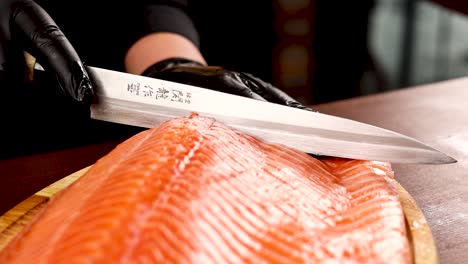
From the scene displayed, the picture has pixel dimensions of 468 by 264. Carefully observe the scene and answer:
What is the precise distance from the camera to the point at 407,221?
1075mm

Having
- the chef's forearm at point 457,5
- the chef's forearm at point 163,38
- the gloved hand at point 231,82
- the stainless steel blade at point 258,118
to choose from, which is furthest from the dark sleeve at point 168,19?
the chef's forearm at point 457,5

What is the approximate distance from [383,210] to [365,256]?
0.13 meters

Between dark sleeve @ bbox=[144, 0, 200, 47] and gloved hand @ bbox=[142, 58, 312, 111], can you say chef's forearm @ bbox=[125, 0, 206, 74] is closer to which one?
dark sleeve @ bbox=[144, 0, 200, 47]

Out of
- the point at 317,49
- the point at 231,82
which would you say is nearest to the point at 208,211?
the point at 231,82

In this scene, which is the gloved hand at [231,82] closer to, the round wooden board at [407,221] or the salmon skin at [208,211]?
the salmon skin at [208,211]

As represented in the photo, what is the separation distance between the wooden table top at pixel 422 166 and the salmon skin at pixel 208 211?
168mm

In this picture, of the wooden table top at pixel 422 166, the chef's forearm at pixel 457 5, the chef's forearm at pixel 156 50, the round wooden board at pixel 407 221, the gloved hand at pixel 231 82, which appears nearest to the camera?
the round wooden board at pixel 407 221

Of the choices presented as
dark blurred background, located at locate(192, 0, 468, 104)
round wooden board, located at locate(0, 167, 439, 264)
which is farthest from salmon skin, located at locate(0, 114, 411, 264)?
dark blurred background, located at locate(192, 0, 468, 104)

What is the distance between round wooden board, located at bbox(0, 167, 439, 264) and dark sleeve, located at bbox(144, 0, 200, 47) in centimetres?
88

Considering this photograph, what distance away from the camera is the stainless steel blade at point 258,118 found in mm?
1260

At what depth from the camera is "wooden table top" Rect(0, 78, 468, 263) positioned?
1.24 metres

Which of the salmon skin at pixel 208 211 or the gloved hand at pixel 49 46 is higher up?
the gloved hand at pixel 49 46

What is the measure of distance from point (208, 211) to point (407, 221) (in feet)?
1.15

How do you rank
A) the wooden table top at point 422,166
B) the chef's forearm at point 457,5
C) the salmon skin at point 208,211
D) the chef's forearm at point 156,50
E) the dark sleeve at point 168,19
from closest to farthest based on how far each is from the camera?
1. the salmon skin at point 208,211
2. the wooden table top at point 422,166
3. the chef's forearm at point 156,50
4. the dark sleeve at point 168,19
5. the chef's forearm at point 457,5
